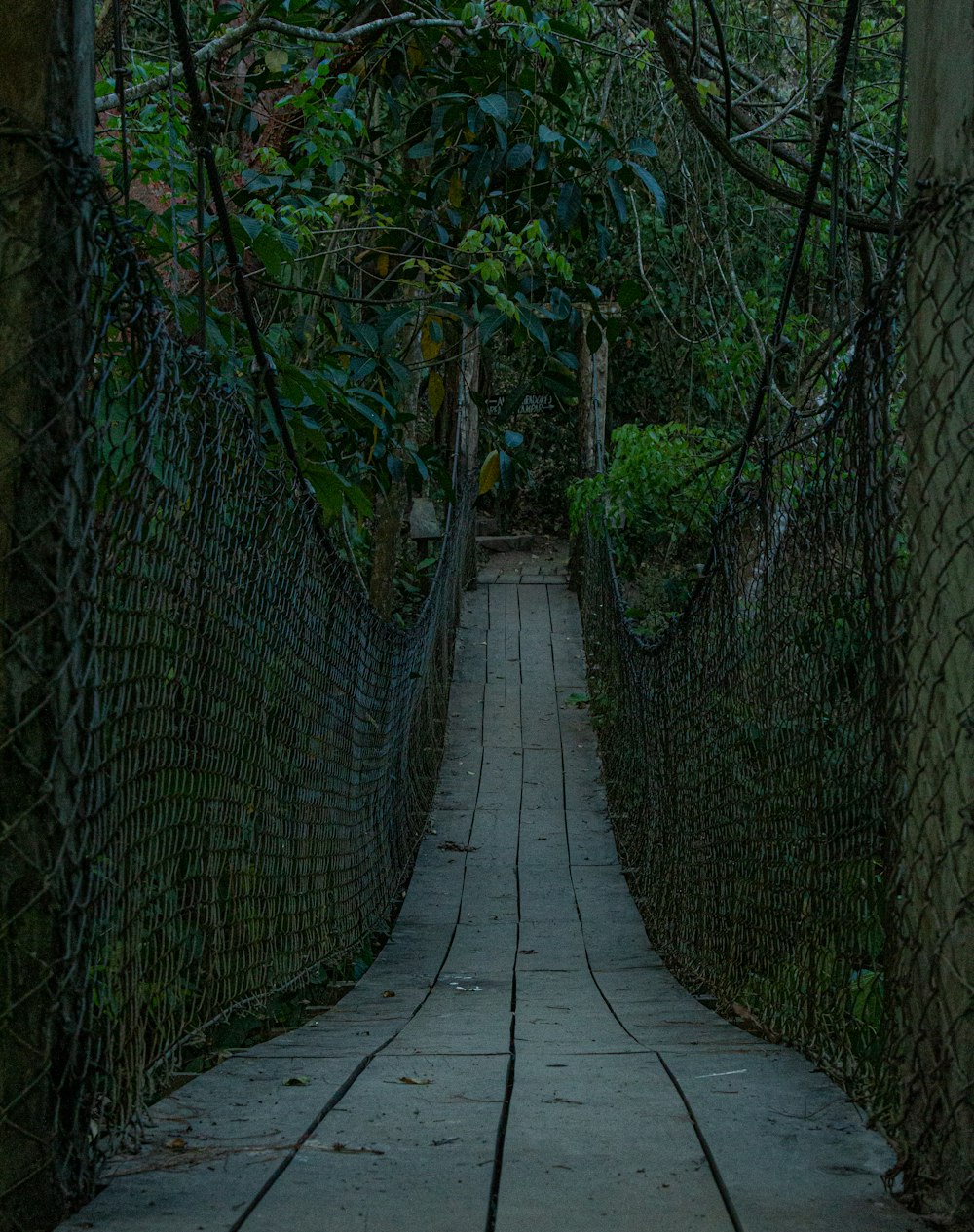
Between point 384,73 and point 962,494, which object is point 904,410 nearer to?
point 962,494

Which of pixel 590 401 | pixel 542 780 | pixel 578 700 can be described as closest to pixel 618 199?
pixel 542 780

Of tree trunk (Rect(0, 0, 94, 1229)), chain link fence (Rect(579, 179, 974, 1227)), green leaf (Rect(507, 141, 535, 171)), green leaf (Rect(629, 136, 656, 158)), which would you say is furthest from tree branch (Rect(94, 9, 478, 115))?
tree trunk (Rect(0, 0, 94, 1229))

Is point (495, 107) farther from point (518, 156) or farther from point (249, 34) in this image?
point (249, 34)

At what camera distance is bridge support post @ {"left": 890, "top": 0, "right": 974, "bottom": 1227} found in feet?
4.47

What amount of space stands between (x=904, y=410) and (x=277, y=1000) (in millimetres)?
2098

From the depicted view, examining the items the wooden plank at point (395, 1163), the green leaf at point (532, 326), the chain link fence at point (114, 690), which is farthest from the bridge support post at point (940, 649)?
the green leaf at point (532, 326)

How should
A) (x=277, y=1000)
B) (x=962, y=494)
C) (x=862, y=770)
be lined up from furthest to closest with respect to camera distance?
1. (x=277, y=1000)
2. (x=862, y=770)
3. (x=962, y=494)

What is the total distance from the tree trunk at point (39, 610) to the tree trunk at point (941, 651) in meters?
0.88

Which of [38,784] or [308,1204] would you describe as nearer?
[38,784]

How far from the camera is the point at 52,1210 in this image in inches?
51.7

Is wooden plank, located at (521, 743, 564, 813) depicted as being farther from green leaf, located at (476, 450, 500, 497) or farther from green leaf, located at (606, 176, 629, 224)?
green leaf, located at (606, 176, 629, 224)

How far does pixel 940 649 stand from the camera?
1.42 meters

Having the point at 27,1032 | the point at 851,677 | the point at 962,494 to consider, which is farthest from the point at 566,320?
the point at 27,1032

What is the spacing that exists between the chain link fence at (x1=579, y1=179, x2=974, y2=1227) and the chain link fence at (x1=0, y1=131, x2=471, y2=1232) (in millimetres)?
882
